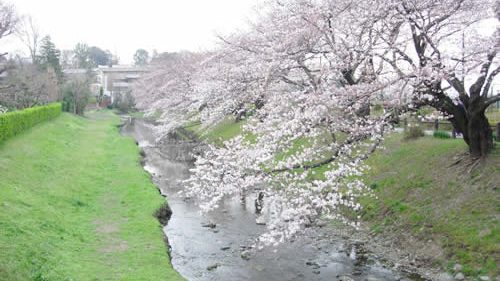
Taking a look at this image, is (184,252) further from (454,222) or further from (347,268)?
(454,222)

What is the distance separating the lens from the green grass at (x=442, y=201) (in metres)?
10.5

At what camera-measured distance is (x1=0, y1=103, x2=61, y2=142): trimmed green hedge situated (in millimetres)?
22320


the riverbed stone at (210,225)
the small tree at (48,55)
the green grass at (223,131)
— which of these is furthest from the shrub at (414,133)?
the small tree at (48,55)

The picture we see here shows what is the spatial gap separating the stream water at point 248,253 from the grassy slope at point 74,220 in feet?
3.08

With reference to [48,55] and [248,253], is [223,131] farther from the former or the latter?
[48,55]

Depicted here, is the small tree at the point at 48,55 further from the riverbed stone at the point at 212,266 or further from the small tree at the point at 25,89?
the riverbed stone at the point at 212,266

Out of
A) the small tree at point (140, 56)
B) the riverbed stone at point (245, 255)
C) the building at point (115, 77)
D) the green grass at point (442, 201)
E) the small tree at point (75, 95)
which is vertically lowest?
the riverbed stone at point (245, 255)

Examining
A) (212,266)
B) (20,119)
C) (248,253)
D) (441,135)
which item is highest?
(441,135)

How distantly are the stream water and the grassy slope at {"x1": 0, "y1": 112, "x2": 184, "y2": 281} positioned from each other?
94cm

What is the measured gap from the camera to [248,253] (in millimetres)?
12258

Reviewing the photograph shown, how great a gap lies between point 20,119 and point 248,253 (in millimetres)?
20355

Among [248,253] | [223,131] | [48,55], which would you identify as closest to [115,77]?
[48,55]

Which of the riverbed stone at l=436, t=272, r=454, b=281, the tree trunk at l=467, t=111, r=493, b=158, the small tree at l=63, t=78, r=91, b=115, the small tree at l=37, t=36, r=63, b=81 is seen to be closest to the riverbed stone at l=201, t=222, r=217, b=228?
the riverbed stone at l=436, t=272, r=454, b=281

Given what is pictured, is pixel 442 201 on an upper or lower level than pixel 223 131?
lower
